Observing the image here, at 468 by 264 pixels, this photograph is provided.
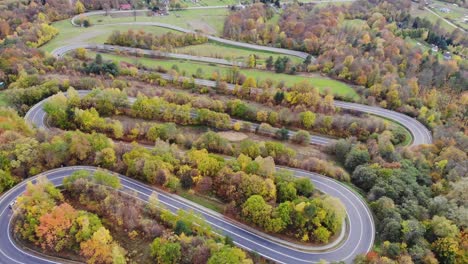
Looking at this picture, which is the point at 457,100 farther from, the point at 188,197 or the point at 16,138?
the point at 16,138

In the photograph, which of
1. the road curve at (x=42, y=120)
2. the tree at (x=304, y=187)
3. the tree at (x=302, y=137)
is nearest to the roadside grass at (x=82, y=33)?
the road curve at (x=42, y=120)

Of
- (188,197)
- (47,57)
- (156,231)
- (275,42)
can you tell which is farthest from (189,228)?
(275,42)

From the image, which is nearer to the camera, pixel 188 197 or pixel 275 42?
pixel 188 197

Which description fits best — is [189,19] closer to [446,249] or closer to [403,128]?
[403,128]

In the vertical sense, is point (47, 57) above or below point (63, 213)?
above

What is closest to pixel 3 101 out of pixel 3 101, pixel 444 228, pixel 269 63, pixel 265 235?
pixel 3 101

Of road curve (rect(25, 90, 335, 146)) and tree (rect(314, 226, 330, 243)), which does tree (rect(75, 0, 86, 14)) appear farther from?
A: tree (rect(314, 226, 330, 243))

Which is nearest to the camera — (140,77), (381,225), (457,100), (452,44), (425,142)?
(381,225)
